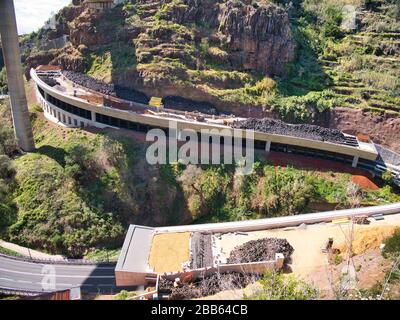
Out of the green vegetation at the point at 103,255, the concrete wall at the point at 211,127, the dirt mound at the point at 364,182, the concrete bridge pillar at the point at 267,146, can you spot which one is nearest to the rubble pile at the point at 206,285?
the green vegetation at the point at 103,255

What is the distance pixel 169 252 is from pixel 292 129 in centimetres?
2451

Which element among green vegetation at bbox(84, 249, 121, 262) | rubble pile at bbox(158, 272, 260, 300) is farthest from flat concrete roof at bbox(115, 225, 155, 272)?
green vegetation at bbox(84, 249, 121, 262)

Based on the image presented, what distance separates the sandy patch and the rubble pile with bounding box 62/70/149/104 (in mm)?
25600

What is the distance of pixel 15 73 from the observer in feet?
133

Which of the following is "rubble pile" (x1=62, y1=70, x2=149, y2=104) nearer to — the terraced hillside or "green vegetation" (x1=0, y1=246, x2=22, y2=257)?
the terraced hillside

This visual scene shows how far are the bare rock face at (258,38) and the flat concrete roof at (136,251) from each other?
109 feet

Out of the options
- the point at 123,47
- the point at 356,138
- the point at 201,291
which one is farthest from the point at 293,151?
the point at 123,47

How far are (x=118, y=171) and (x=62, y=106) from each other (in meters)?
14.7

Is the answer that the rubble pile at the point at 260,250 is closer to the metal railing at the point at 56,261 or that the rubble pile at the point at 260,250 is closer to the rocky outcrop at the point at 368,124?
the metal railing at the point at 56,261

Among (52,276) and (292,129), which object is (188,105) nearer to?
(292,129)

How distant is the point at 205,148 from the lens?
43375 millimetres

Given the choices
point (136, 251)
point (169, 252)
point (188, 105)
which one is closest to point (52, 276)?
point (136, 251)
